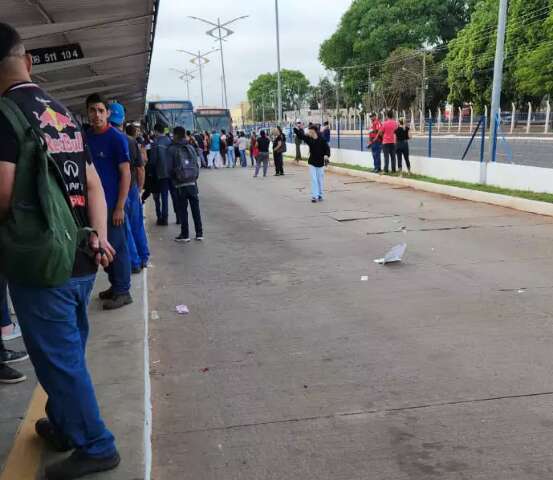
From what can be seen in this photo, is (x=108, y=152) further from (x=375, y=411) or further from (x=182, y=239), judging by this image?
(x=182, y=239)

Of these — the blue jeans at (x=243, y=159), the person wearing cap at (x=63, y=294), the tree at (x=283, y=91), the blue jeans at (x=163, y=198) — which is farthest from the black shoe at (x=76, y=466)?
the tree at (x=283, y=91)

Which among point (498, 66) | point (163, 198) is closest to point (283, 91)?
point (498, 66)

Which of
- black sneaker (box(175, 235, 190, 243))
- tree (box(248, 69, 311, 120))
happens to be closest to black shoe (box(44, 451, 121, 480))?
black sneaker (box(175, 235, 190, 243))

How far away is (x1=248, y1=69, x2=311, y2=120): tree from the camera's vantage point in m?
135

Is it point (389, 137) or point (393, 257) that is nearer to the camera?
point (393, 257)

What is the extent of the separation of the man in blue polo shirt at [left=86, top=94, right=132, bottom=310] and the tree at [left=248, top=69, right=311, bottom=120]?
421ft

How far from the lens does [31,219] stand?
2.21m

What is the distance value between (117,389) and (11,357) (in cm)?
96

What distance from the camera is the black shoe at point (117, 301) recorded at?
16.3 ft

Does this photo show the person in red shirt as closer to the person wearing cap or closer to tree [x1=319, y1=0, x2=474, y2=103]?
the person wearing cap

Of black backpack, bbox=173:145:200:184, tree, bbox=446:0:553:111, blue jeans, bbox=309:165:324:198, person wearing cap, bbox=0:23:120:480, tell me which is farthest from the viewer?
tree, bbox=446:0:553:111

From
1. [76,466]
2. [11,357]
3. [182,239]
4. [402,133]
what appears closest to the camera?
[76,466]

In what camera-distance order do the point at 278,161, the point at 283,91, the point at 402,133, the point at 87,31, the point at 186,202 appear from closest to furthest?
the point at 186,202
the point at 87,31
the point at 402,133
the point at 278,161
the point at 283,91

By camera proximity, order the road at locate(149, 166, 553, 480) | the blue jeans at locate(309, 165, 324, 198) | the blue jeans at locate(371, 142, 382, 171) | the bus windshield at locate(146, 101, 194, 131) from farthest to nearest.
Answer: the bus windshield at locate(146, 101, 194, 131), the blue jeans at locate(371, 142, 382, 171), the blue jeans at locate(309, 165, 324, 198), the road at locate(149, 166, 553, 480)
